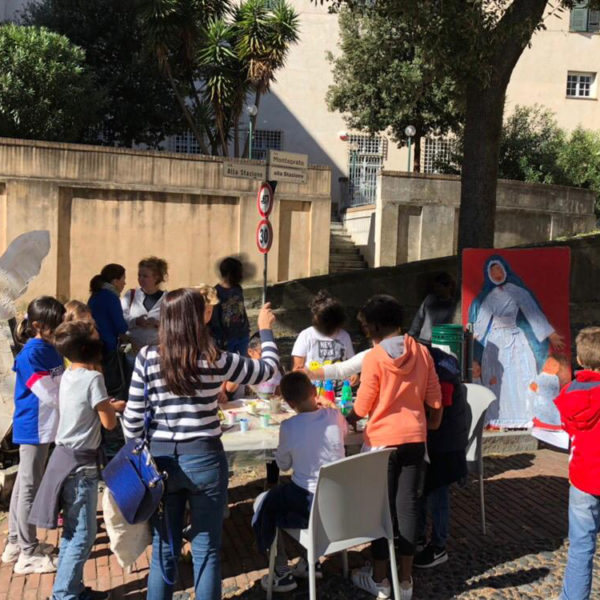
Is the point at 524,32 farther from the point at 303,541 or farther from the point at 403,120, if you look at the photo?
the point at 403,120

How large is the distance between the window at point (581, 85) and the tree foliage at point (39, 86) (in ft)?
59.7

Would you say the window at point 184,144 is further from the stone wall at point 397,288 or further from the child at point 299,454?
the child at point 299,454

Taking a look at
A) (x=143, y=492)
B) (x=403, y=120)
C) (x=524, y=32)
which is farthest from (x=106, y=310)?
(x=403, y=120)

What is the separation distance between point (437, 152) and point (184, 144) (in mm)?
8687

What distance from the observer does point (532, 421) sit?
6.41 meters

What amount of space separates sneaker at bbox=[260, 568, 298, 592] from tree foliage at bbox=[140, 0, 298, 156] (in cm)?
1293

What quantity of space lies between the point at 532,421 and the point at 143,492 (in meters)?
4.61

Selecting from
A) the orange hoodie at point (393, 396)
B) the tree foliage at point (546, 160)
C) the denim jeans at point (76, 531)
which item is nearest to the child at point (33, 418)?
the denim jeans at point (76, 531)

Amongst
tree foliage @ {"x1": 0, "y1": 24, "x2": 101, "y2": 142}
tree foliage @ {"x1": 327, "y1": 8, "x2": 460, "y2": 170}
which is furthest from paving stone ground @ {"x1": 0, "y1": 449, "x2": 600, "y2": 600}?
tree foliage @ {"x1": 327, "y1": 8, "x2": 460, "y2": 170}

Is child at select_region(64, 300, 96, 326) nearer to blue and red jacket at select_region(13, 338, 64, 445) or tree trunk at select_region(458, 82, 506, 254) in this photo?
blue and red jacket at select_region(13, 338, 64, 445)

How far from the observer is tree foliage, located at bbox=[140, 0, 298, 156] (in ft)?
48.3

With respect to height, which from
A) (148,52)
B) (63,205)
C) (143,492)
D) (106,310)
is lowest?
(143,492)

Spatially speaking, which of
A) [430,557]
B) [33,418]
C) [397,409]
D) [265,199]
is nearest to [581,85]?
[265,199]

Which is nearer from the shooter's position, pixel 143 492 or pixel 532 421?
pixel 143 492
